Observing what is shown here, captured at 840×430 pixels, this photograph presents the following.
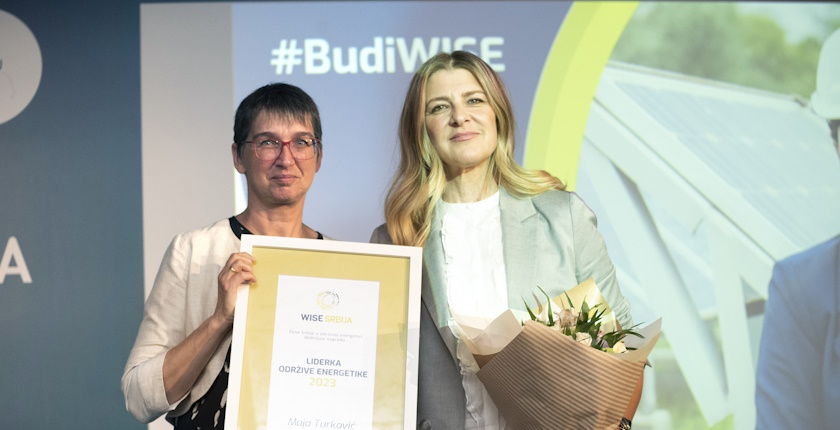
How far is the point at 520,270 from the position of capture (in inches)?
84.5

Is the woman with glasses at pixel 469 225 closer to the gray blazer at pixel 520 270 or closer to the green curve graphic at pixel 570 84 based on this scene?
the gray blazer at pixel 520 270

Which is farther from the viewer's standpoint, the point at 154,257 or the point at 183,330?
the point at 154,257

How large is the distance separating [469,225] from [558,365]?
649 millimetres

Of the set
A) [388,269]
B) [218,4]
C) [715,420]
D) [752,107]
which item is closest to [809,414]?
[715,420]

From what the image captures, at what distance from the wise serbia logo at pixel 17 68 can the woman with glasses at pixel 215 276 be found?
6.32 feet

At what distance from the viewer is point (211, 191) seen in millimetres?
3588

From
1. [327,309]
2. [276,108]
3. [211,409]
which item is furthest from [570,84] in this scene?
[211,409]

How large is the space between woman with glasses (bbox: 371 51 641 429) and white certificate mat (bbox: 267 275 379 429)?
0.21m

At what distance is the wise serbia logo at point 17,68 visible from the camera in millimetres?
3711

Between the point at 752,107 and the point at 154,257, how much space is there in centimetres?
278

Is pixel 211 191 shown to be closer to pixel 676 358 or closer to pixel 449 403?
pixel 449 403

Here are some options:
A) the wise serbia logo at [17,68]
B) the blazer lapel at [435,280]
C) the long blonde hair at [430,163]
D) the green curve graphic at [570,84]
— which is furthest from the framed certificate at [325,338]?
the wise serbia logo at [17,68]

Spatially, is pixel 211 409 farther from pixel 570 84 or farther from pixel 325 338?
pixel 570 84

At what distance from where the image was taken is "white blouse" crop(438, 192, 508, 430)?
81.3 inches
